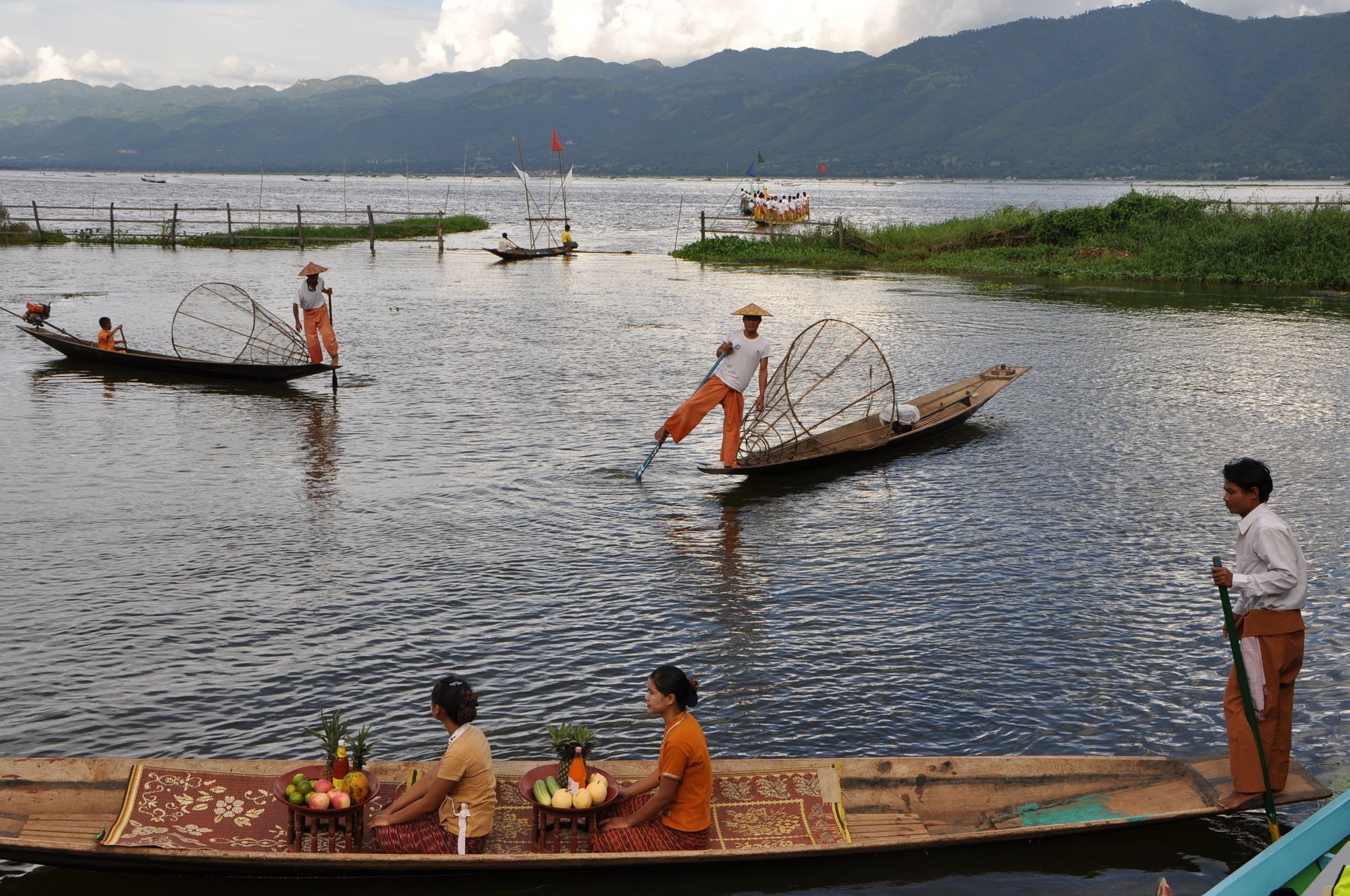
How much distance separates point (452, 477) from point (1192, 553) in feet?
26.9

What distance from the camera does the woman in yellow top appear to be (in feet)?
18.4

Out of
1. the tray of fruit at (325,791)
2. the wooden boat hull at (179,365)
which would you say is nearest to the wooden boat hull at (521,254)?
the wooden boat hull at (179,365)

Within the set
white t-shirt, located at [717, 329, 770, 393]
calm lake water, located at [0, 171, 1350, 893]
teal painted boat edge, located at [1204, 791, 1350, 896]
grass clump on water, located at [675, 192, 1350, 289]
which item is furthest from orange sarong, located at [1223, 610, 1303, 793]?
grass clump on water, located at [675, 192, 1350, 289]

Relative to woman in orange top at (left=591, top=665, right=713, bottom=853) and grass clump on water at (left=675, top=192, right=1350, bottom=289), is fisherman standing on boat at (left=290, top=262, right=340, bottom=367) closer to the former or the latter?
woman in orange top at (left=591, top=665, right=713, bottom=853)

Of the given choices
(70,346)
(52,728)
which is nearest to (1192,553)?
(52,728)

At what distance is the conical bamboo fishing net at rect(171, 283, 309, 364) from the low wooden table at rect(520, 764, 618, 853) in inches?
555

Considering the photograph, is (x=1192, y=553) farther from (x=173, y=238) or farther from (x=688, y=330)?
(x=173, y=238)

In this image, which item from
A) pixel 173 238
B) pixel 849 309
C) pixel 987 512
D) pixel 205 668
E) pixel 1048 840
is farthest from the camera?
pixel 173 238

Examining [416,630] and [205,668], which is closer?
[205,668]

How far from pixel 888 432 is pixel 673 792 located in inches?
377

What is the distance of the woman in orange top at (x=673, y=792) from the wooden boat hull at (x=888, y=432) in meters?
7.23

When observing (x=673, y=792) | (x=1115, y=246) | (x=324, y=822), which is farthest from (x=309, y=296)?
(x=1115, y=246)

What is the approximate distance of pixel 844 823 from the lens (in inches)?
236

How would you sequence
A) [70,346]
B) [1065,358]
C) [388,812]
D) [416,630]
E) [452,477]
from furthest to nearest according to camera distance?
[1065,358] < [70,346] < [452,477] < [416,630] < [388,812]
